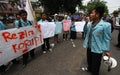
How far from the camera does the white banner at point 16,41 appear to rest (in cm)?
452

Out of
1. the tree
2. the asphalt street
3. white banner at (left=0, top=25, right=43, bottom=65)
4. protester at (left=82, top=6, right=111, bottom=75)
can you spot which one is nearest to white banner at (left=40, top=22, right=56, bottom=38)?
white banner at (left=0, top=25, right=43, bottom=65)

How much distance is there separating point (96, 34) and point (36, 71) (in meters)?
2.26

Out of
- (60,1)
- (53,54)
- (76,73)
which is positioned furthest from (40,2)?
(76,73)

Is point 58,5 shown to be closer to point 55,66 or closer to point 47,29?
point 47,29

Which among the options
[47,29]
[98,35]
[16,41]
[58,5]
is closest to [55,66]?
[16,41]

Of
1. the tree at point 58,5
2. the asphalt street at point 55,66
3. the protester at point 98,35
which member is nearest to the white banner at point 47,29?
the asphalt street at point 55,66

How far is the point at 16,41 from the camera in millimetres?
5074

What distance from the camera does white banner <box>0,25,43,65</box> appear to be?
452 cm

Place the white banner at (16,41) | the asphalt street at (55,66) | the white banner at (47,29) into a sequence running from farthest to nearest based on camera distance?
the white banner at (47,29) → the asphalt street at (55,66) → the white banner at (16,41)

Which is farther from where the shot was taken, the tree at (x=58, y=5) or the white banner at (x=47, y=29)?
the tree at (x=58, y=5)

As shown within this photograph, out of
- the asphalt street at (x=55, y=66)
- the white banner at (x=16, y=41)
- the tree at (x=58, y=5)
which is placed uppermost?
the tree at (x=58, y=5)

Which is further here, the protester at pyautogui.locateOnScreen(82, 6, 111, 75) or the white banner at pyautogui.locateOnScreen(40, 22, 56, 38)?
the white banner at pyautogui.locateOnScreen(40, 22, 56, 38)

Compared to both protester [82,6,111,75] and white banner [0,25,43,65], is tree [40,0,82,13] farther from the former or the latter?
protester [82,6,111,75]

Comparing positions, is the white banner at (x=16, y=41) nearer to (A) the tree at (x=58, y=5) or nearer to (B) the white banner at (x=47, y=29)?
(B) the white banner at (x=47, y=29)
